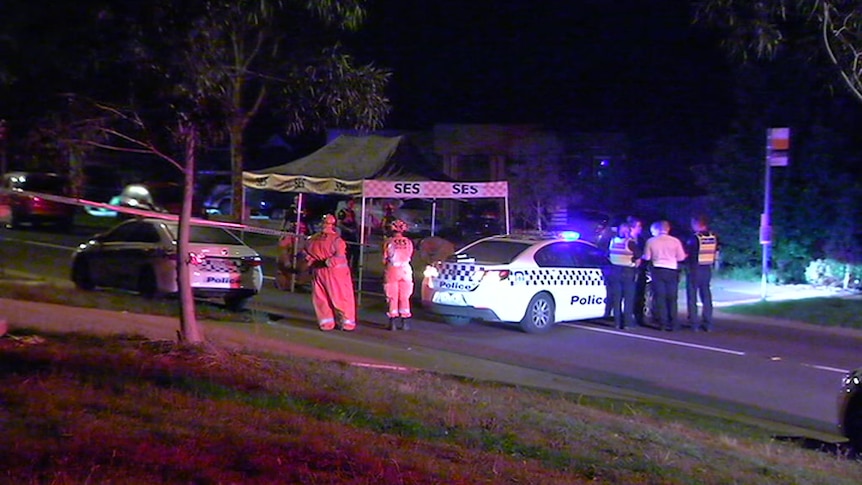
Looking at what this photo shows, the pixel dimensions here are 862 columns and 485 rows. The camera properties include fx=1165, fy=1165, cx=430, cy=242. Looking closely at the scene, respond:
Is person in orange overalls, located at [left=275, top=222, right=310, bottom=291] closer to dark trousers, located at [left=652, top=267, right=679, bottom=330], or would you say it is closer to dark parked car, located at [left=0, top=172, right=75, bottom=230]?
dark trousers, located at [left=652, top=267, right=679, bottom=330]

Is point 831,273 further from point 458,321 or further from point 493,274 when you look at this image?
point 493,274

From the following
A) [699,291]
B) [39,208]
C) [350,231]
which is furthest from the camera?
[39,208]

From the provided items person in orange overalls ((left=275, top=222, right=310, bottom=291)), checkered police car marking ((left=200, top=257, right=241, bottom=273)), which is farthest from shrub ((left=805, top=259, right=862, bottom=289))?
checkered police car marking ((left=200, top=257, right=241, bottom=273))

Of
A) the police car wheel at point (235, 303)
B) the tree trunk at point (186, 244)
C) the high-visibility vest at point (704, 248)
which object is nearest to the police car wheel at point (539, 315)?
the high-visibility vest at point (704, 248)

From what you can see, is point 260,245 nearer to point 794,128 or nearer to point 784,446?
point 794,128

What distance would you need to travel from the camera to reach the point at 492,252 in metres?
17.0

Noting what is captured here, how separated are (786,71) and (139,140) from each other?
17.5m

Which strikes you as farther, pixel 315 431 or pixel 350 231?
pixel 350 231

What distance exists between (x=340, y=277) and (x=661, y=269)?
4.68 meters

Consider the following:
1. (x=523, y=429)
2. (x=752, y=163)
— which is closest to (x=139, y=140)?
(x=523, y=429)

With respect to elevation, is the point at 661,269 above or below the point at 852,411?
above

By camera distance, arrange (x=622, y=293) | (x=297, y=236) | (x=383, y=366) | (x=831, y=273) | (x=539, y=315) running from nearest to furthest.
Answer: (x=383, y=366)
(x=539, y=315)
(x=622, y=293)
(x=297, y=236)
(x=831, y=273)

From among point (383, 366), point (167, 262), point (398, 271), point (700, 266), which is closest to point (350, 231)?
point (167, 262)

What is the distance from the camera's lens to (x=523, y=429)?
Result: 27.5 feet
